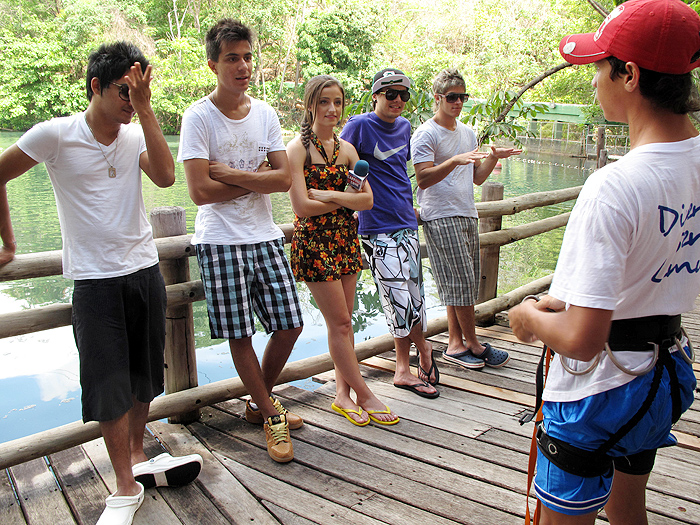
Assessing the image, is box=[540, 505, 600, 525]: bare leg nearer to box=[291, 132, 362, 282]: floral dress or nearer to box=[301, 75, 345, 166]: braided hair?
box=[291, 132, 362, 282]: floral dress

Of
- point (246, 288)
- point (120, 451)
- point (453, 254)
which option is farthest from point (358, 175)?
point (120, 451)

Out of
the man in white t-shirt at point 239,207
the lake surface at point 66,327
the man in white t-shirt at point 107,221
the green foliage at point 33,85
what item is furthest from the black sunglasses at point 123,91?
the green foliage at point 33,85

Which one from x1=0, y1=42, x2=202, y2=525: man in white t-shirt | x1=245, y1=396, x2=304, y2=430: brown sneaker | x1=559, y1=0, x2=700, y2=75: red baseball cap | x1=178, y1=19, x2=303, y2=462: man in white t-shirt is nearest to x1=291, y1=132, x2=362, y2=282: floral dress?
x1=178, y1=19, x2=303, y2=462: man in white t-shirt

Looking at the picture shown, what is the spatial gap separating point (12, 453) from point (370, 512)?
138 centimetres

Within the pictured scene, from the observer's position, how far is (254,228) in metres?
2.41

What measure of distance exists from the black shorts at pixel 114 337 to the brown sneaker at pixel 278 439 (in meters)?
0.57

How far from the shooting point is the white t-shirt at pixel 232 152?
7.43ft

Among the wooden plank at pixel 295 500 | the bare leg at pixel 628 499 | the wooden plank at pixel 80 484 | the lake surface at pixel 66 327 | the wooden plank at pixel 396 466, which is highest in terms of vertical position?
the bare leg at pixel 628 499

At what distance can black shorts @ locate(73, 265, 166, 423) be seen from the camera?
6.32ft

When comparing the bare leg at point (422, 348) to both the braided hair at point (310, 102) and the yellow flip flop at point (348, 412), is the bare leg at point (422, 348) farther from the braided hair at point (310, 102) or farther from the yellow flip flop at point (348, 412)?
the braided hair at point (310, 102)

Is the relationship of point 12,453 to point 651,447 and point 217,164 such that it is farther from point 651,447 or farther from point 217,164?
point 651,447

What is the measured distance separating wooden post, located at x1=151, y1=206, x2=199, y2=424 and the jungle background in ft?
83.3

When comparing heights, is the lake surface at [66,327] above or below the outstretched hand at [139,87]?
below

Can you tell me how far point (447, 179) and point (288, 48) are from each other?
38432 mm
